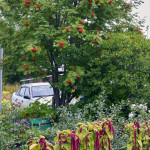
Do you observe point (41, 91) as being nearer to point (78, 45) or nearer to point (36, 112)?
point (36, 112)

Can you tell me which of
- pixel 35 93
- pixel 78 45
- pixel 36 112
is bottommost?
pixel 36 112

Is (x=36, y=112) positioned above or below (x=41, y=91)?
below

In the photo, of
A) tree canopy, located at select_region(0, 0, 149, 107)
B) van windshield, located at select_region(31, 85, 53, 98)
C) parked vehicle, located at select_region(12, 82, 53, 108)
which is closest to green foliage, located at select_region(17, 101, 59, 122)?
tree canopy, located at select_region(0, 0, 149, 107)

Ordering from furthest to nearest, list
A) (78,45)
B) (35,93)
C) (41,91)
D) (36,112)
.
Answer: (41,91)
(35,93)
(36,112)
(78,45)

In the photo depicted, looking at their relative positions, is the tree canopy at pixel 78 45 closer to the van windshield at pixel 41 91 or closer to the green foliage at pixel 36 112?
the green foliage at pixel 36 112

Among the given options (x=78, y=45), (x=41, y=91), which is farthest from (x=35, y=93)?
(x=78, y=45)

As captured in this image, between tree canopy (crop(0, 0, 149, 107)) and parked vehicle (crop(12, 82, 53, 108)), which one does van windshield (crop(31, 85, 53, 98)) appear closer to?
parked vehicle (crop(12, 82, 53, 108))

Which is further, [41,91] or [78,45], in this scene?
[41,91]

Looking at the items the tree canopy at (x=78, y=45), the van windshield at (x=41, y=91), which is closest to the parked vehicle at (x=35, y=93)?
the van windshield at (x=41, y=91)

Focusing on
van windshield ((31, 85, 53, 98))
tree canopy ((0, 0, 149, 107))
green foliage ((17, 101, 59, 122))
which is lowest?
green foliage ((17, 101, 59, 122))

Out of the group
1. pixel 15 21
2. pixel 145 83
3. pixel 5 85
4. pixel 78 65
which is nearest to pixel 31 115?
pixel 78 65

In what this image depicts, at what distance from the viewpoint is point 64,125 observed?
19.3 ft

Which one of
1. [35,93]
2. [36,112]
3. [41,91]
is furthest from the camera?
[41,91]

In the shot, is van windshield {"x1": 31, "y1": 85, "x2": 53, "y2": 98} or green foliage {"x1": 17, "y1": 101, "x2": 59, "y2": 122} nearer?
green foliage {"x1": 17, "y1": 101, "x2": 59, "y2": 122}
